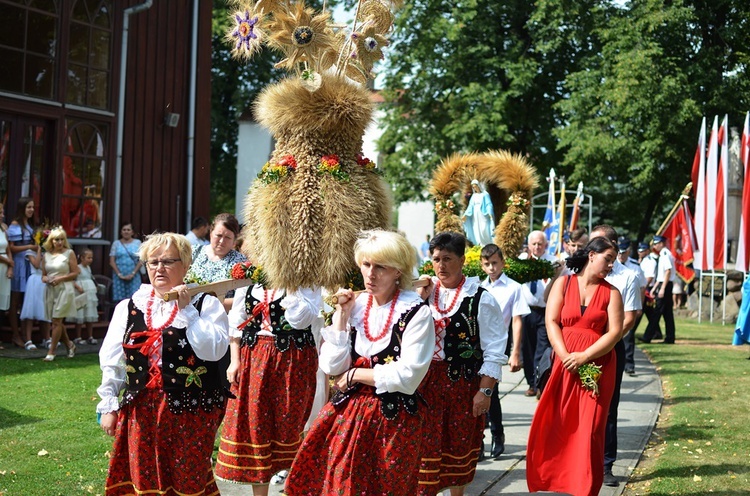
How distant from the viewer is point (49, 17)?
13477 millimetres

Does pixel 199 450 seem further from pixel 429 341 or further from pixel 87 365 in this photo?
pixel 87 365

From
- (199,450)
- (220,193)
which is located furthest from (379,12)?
(220,193)

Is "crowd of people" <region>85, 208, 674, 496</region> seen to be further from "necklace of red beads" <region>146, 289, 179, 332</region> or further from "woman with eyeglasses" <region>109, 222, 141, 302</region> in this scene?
"woman with eyeglasses" <region>109, 222, 141, 302</region>

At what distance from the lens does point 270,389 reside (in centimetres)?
607

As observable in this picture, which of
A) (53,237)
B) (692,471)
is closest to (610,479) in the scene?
(692,471)

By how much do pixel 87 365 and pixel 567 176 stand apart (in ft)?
77.7

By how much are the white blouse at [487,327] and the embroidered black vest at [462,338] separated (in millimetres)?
26

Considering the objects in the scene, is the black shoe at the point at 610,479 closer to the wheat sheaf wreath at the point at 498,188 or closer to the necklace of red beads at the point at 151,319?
the wheat sheaf wreath at the point at 498,188

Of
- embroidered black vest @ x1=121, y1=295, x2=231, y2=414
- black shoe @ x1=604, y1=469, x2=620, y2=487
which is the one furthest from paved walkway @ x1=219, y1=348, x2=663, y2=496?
embroidered black vest @ x1=121, y1=295, x2=231, y2=414

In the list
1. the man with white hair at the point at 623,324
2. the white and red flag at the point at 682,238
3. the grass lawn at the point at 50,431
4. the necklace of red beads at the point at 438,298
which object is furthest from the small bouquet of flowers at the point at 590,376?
the white and red flag at the point at 682,238

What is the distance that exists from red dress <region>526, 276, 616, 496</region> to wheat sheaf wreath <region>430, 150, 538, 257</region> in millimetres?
3339

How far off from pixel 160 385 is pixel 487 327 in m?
2.22

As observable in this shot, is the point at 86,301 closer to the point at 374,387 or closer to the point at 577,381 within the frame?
the point at 577,381

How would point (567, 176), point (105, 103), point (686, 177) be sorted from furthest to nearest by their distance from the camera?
point (567, 176)
point (686, 177)
point (105, 103)
